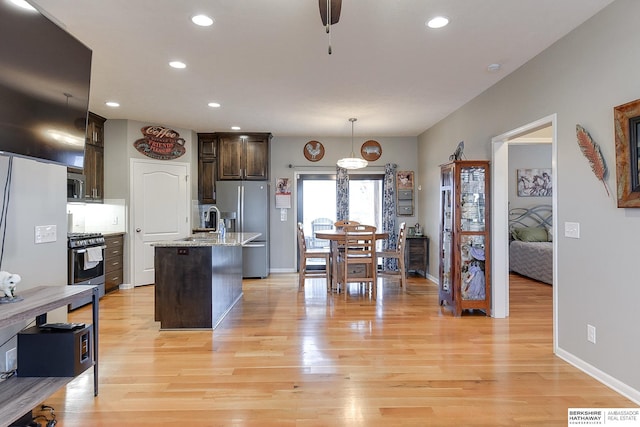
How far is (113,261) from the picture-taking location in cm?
534

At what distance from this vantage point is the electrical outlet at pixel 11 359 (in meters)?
2.23

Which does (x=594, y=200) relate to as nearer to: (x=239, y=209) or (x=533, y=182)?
(x=239, y=209)

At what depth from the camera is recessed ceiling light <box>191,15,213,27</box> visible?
2.61 meters

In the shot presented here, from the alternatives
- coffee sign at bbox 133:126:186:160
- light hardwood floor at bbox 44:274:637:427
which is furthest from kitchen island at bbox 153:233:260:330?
coffee sign at bbox 133:126:186:160

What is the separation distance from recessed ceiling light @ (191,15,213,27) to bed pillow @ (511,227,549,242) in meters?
6.55

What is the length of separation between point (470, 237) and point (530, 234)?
356 centimetres

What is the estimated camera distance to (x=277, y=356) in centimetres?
297

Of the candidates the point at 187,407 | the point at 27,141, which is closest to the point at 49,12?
the point at 27,141

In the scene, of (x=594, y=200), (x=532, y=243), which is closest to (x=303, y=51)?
(x=594, y=200)

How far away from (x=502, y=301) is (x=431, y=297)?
41.1 inches

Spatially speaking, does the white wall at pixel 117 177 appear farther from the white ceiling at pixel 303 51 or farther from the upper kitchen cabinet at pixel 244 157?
the upper kitchen cabinet at pixel 244 157

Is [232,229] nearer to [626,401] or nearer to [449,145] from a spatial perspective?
[449,145]

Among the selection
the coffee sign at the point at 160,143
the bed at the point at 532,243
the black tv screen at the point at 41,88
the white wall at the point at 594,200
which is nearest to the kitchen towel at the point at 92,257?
the coffee sign at the point at 160,143

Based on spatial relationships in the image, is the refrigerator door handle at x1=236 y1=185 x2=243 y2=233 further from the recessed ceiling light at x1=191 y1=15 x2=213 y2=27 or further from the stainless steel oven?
the recessed ceiling light at x1=191 y1=15 x2=213 y2=27
